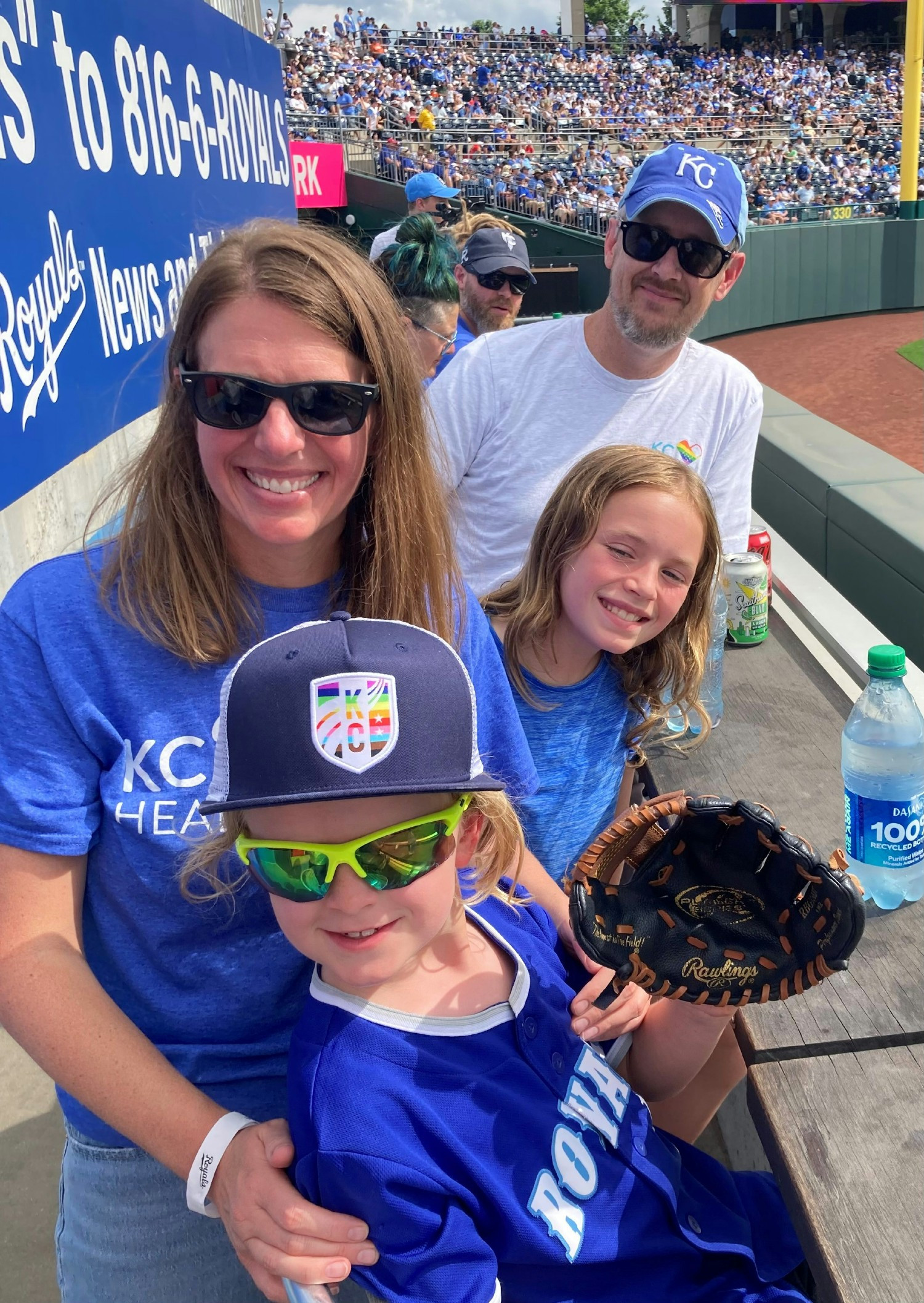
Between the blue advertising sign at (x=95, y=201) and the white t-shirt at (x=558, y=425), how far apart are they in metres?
0.82

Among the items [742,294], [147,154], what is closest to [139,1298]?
[147,154]

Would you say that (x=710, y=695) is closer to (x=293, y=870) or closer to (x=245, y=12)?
(x=293, y=870)

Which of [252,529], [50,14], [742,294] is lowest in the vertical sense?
[742,294]

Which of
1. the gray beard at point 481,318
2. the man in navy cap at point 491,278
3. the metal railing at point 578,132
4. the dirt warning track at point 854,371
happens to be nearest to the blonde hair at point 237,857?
the man in navy cap at point 491,278

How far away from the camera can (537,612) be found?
215cm

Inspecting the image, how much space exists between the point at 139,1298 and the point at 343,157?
23.6m

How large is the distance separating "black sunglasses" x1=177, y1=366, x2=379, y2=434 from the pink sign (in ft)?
64.5

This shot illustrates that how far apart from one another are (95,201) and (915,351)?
17184 millimetres

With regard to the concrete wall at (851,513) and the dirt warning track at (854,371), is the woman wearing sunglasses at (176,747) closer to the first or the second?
the concrete wall at (851,513)

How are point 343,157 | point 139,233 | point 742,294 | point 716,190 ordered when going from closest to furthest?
point 716,190 → point 139,233 → point 742,294 → point 343,157

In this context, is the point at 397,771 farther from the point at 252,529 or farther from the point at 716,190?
the point at 716,190

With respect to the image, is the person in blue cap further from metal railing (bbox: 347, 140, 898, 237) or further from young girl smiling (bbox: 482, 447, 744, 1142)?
metal railing (bbox: 347, 140, 898, 237)

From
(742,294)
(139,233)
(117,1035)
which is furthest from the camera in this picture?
(742,294)

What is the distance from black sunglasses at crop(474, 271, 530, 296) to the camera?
5.49 metres
